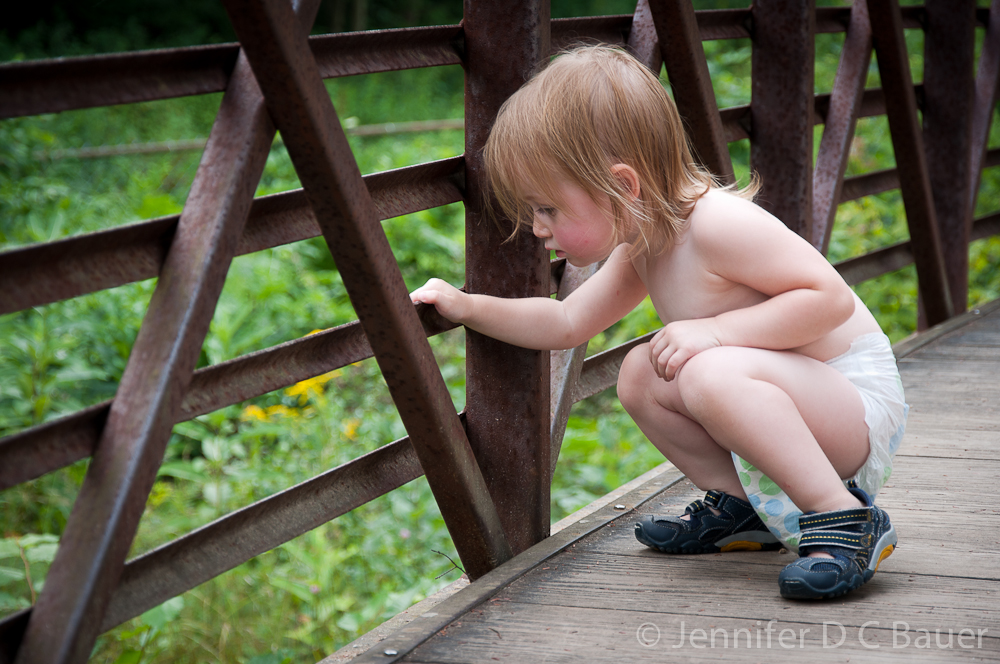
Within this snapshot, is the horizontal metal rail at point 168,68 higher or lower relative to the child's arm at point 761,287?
higher

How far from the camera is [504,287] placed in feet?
5.79

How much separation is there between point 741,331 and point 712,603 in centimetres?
44

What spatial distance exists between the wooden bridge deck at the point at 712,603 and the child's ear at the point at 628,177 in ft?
2.15

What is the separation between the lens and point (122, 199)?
6758mm

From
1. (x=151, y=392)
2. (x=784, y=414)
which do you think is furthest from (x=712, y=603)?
(x=151, y=392)

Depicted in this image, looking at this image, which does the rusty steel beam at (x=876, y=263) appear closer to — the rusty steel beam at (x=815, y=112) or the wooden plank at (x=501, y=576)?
the rusty steel beam at (x=815, y=112)

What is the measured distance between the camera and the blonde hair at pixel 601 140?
5.09 ft

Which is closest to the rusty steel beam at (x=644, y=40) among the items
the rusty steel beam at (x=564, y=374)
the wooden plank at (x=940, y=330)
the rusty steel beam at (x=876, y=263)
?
the rusty steel beam at (x=564, y=374)

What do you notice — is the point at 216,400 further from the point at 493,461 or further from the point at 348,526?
the point at 348,526

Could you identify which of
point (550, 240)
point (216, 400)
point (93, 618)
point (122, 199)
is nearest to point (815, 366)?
point (550, 240)

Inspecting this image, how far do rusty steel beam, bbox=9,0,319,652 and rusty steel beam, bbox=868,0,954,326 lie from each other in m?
2.54

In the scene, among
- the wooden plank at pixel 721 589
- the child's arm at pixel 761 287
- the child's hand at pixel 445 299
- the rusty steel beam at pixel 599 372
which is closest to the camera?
the wooden plank at pixel 721 589

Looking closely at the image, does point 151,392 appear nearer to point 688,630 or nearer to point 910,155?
point 688,630

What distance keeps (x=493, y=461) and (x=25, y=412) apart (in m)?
2.39
